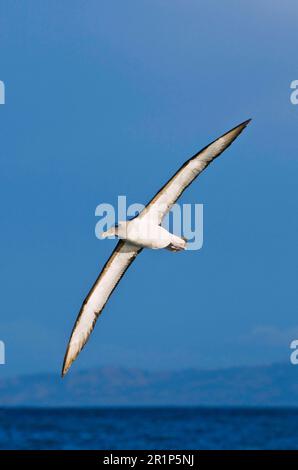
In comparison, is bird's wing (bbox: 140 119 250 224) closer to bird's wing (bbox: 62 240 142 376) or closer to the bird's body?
the bird's body

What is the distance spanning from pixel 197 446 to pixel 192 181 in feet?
172

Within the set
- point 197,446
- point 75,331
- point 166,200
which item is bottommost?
point 75,331

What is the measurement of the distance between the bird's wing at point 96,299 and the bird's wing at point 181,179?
194 centimetres

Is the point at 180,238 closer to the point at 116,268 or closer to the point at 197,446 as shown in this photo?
the point at 116,268

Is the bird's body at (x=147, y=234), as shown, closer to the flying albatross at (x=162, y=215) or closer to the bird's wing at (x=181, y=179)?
the flying albatross at (x=162, y=215)

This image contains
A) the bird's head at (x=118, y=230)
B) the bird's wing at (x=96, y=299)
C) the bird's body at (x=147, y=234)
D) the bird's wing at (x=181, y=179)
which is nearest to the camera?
the bird's wing at (x=181, y=179)

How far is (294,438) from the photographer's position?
91.4 m

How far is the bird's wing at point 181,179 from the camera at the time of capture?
89.2 ft

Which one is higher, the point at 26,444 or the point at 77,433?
the point at 77,433

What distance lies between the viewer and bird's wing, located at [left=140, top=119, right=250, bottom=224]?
27188 mm

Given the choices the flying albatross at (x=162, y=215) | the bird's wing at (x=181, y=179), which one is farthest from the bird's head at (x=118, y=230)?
the bird's wing at (x=181, y=179)

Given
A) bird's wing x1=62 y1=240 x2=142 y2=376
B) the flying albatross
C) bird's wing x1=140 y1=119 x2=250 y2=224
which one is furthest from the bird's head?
bird's wing x1=62 y1=240 x2=142 y2=376

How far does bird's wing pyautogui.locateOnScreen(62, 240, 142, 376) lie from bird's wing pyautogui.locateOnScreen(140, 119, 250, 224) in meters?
1.94
